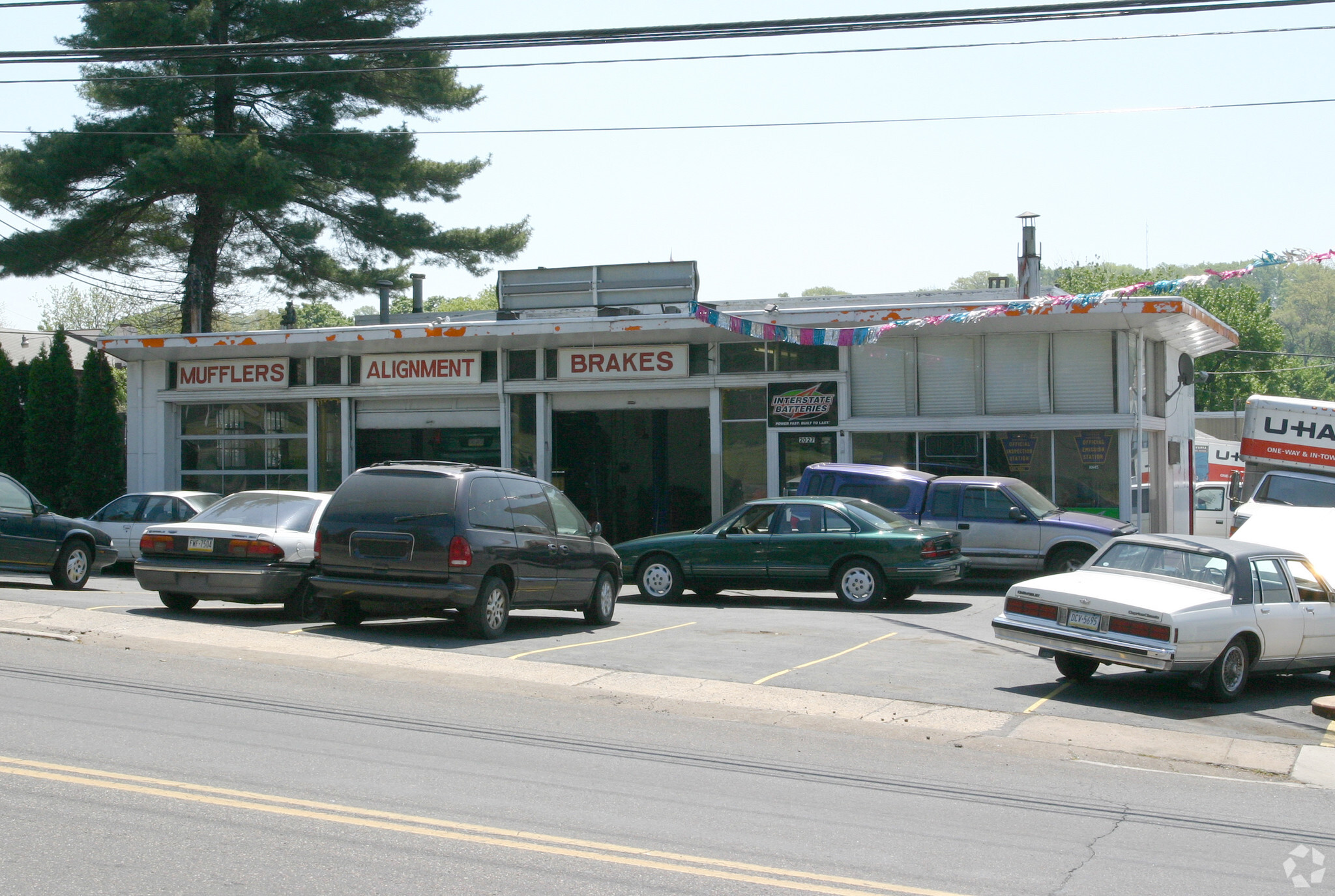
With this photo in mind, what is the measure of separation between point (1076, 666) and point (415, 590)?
6294 millimetres

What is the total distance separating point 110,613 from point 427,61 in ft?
62.8

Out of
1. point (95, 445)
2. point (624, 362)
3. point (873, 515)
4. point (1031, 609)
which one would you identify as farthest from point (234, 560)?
point (95, 445)

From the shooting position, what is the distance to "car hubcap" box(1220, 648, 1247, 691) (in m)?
10.3

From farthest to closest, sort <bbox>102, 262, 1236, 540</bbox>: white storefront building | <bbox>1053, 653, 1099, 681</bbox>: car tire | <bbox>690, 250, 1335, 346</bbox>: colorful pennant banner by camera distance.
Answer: <bbox>102, 262, 1236, 540</bbox>: white storefront building, <bbox>690, 250, 1335, 346</bbox>: colorful pennant banner, <bbox>1053, 653, 1099, 681</bbox>: car tire

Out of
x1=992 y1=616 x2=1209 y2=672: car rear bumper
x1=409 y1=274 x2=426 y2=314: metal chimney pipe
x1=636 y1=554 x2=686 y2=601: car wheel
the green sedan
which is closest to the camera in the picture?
x1=992 y1=616 x2=1209 y2=672: car rear bumper

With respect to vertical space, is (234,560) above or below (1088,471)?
below

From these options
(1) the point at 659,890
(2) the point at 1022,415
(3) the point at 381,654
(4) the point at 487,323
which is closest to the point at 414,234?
(4) the point at 487,323

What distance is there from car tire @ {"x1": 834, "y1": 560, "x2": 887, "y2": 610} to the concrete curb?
19.4 ft

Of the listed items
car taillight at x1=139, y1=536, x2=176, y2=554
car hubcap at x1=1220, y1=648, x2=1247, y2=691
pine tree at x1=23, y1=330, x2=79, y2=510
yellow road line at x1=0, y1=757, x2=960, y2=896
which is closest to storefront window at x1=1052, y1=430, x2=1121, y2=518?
car hubcap at x1=1220, y1=648, x2=1247, y2=691

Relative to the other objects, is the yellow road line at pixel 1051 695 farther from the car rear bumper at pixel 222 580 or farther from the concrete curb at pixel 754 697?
the car rear bumper at pixel 222 580

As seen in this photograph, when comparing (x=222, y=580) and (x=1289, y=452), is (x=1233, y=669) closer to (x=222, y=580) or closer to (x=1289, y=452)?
(x=222, y=580)

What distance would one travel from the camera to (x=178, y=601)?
13.3 metres

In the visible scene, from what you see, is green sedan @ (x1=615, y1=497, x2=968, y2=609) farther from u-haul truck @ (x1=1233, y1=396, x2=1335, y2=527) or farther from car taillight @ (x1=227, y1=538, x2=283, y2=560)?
u-haul truck @ (x1=1233, y1=396, x2=1335, y2=527)

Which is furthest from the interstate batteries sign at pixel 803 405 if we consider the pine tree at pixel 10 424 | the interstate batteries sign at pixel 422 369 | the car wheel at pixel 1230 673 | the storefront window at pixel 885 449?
the pine tree at pixel 10 424
